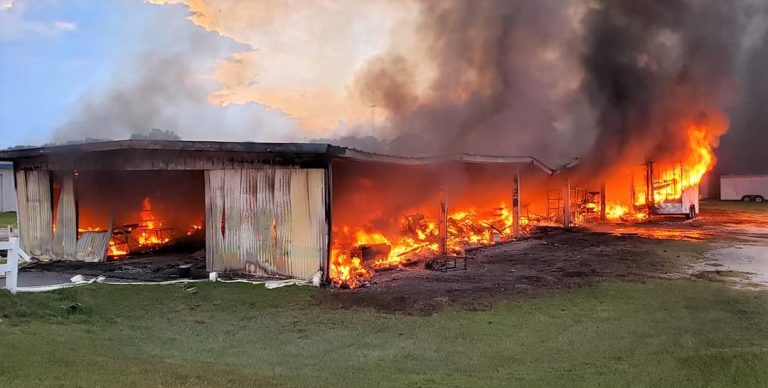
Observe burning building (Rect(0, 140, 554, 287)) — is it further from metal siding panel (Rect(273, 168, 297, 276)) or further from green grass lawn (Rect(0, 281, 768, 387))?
green grass lawn (Rect(0, 281, 768, 387))

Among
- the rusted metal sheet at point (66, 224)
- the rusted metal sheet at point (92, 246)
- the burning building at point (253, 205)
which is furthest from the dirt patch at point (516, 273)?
the rusted metal sheet at point (66, 224)

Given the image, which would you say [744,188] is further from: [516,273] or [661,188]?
[516,273]

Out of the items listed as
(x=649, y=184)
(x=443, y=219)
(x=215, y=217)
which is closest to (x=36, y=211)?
(x=215, y=217)

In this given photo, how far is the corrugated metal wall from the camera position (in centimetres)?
1133

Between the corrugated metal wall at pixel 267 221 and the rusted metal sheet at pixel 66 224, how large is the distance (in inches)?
171

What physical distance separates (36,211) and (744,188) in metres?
46.6

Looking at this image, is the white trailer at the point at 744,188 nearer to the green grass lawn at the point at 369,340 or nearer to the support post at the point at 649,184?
the support post at the point at 649,184

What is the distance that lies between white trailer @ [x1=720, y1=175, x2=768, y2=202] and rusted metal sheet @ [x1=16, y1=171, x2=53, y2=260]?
45.5 m

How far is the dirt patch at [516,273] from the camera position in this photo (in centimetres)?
974

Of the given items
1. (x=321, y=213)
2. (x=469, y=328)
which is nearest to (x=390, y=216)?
(x=321, y=213)

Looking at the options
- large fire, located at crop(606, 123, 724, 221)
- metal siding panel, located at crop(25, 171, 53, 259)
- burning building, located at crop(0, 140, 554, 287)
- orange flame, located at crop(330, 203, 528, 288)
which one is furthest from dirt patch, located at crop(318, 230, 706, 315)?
large fire, located at crop(606, 123, 724, 221)

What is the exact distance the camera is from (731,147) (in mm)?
44969

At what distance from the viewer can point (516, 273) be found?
495 inches

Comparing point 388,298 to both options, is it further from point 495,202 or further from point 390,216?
point 495,202
